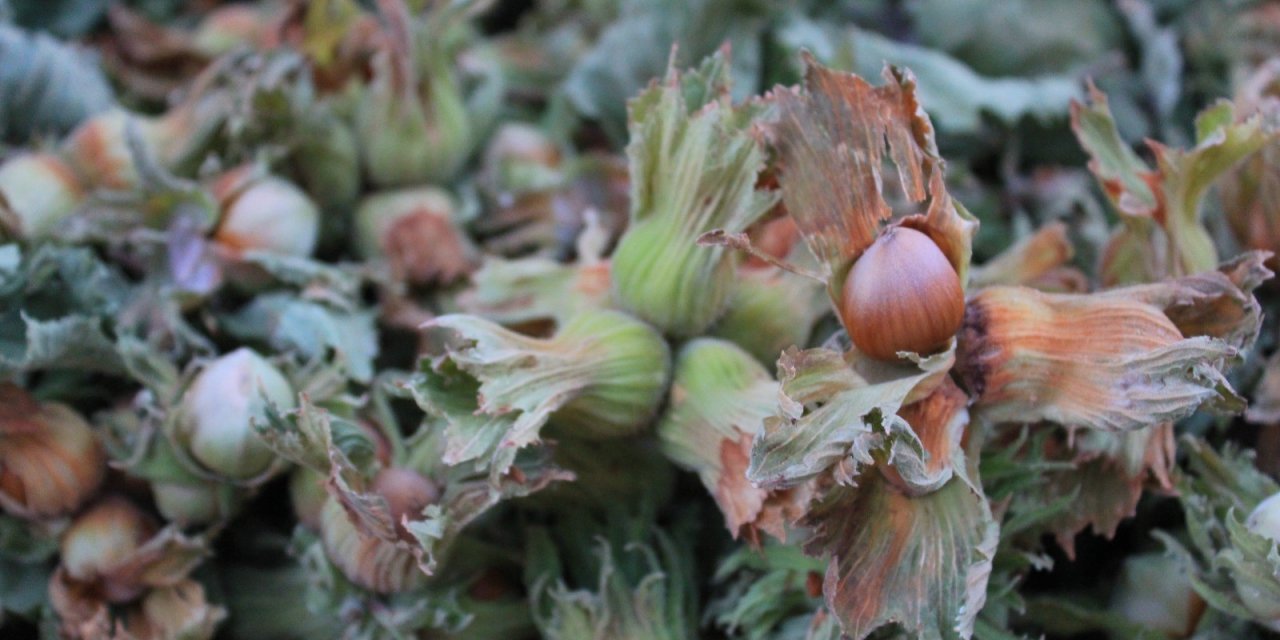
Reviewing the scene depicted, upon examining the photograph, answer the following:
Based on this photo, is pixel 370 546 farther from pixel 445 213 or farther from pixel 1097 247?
pixel 1097 247

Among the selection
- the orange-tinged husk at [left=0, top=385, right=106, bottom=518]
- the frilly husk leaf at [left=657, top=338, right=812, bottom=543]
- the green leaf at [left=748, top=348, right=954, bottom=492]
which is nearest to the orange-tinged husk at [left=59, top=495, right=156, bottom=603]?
the orange-tinged husk at [left=0, top=385, right=106, bottom=518]

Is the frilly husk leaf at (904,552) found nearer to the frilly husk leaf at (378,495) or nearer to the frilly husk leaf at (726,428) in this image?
the frilly husk leaf at (726,428)

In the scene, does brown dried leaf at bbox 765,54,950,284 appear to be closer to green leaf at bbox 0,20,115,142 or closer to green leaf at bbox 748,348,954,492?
green leaf at bbox 748,348,954,492

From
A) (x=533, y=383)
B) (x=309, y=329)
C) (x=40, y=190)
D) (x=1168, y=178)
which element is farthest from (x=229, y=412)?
(x=1168, y=178)

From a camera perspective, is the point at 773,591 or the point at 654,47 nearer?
the point at 773,591

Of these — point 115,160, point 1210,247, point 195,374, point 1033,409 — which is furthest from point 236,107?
point 1210,247

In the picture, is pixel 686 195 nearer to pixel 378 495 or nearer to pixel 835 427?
pixel 835 427
